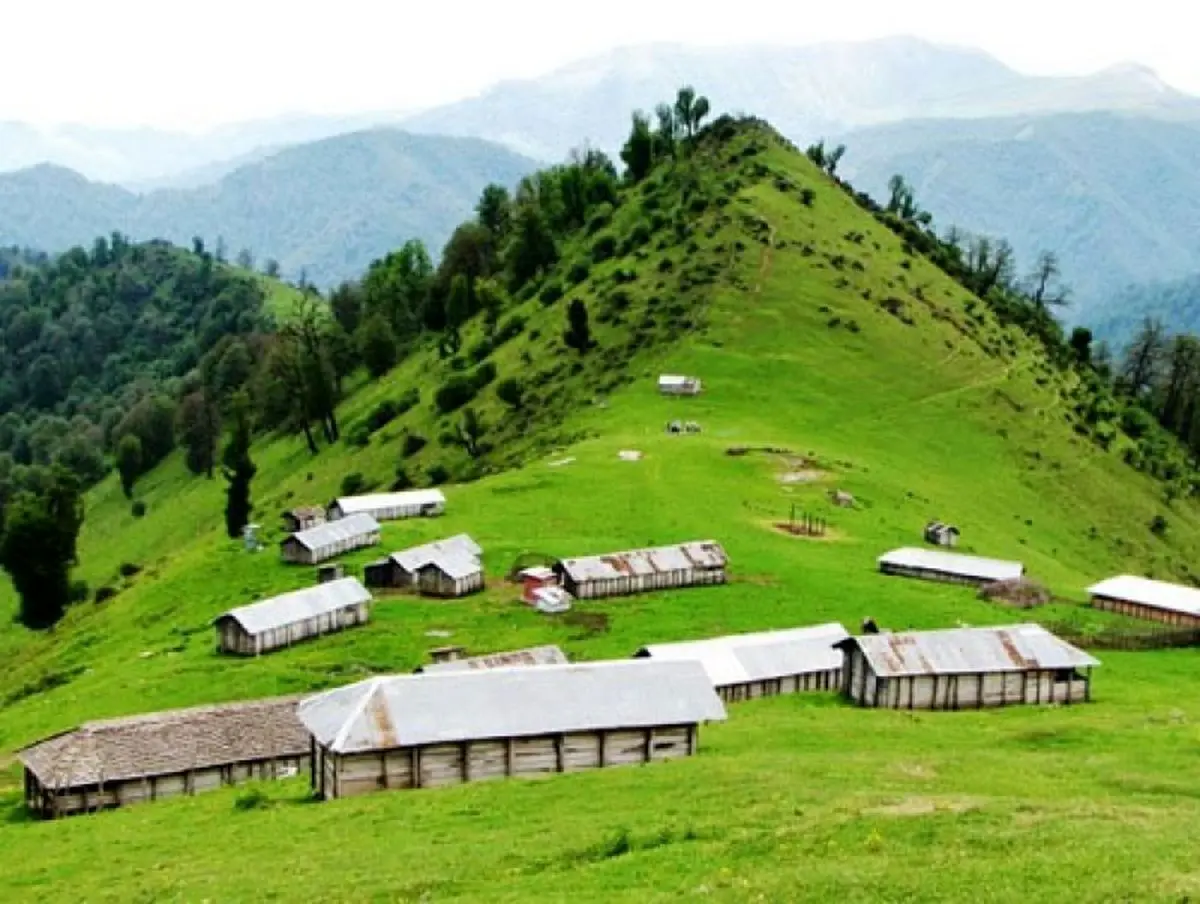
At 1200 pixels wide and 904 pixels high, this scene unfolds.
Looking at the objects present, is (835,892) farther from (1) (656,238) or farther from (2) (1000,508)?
(1) (656,238)

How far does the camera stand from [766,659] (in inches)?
2876

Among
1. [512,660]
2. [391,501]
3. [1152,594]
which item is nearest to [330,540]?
[391,501]

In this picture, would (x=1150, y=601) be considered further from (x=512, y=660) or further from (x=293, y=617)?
(x=293, y=617)

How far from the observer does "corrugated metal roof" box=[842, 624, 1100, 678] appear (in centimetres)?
6931

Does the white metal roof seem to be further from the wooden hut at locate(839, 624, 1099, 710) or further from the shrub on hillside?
the wooden hut at locate(839, 624, 1099, 710)

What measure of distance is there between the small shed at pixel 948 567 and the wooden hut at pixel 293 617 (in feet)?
127

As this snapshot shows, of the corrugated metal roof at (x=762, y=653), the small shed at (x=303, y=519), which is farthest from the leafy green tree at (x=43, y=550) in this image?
the corrugated metal roof at (x=762, y=653)

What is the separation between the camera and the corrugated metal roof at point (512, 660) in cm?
6775

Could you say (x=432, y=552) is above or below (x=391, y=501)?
below

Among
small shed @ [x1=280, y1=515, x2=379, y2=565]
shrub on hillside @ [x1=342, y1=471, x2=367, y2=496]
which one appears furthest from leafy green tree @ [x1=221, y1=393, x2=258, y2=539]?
small shed @ [x1=280, y1=515, x2=379, y2=565]

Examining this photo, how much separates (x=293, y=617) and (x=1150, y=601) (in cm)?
5989

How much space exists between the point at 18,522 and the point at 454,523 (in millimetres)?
42961

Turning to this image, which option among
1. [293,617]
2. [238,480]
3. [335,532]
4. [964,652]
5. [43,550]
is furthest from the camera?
[238,480]

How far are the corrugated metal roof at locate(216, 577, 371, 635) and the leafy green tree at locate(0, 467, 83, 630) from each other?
1741 inches
